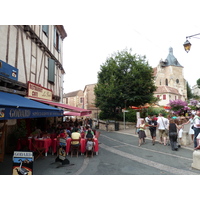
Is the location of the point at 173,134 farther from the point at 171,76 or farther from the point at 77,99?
the point at 171,76

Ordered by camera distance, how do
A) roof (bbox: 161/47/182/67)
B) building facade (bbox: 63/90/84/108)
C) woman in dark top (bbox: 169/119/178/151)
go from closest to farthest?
1. woman in dark top (bbox: 169/119/178/151)
2. building facade (bbox: 63/90/84/108)
3. roof (bbox: 161/47/182/67)

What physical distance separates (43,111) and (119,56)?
17374 mm

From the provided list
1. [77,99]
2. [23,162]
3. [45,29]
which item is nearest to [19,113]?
[23,162]

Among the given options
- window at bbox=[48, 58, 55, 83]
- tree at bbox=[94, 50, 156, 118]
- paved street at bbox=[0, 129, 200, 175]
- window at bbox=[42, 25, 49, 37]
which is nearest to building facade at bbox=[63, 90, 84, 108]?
tree at bbox=[94, 50, 156, 118]

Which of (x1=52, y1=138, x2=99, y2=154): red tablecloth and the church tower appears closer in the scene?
(x1=52, y1=138, x2=99, y2=154): red tablecloth

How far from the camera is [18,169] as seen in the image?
10.6 feet

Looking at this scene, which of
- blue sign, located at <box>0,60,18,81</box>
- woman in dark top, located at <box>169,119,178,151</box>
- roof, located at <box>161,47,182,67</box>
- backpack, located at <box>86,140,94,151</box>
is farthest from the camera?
roof, located at <box>161,47,182,67</box>

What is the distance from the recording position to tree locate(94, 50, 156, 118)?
17.9 meters

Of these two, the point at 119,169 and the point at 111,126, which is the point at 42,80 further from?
the point at 111,126

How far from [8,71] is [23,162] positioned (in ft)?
13.3

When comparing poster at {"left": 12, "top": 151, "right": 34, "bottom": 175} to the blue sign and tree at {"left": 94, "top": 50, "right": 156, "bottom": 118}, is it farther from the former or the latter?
tree at {"left": 94, "top": 50, "right": 156, "bottom": 118}

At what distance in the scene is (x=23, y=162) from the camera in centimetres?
326

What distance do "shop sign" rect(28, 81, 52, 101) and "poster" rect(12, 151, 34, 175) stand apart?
4736 millimetres

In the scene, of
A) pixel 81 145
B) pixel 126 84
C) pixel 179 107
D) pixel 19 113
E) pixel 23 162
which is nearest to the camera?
pixel 23 162
